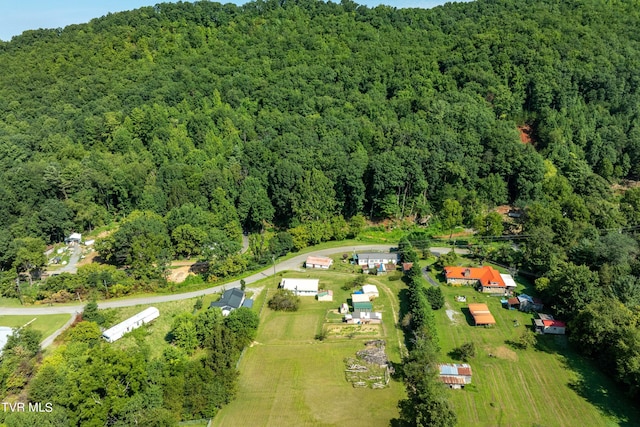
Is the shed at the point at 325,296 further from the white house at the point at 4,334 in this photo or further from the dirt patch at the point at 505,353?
the white house at the point at 4,334

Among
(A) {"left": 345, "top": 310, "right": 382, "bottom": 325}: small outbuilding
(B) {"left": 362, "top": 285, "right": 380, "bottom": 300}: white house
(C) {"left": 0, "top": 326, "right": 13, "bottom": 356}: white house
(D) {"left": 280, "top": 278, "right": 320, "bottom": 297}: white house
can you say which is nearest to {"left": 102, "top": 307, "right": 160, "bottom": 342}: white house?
(C) {"left": 0, "top": 326, "right": 13, "bottom": 356}: white house

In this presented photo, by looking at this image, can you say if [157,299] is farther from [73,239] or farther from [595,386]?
[595,386]

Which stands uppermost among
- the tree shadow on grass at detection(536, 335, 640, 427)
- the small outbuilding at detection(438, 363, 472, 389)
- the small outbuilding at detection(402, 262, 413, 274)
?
the small outbuilding at detection(402, 262, 413, 274)

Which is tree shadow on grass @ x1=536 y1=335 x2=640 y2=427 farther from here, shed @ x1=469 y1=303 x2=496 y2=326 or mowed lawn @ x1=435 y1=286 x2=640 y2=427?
shed @ x1=469 y1=303 x2=496 y2=326

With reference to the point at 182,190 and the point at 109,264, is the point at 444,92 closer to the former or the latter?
the point at 182,190

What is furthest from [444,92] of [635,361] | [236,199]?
[635,361]

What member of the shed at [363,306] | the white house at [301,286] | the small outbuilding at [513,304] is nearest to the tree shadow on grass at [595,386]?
the small outbuilding at [513,304]

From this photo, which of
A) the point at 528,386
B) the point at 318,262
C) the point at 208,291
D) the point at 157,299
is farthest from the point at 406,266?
the point at 157,299
